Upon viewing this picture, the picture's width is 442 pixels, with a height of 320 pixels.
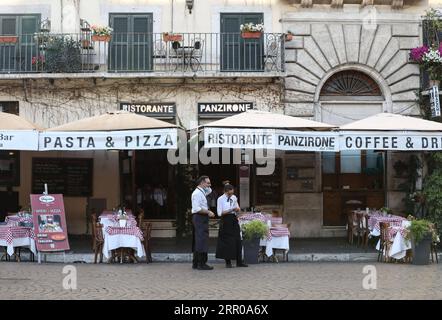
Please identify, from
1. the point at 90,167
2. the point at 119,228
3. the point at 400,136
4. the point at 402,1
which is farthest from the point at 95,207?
the point at 402,1

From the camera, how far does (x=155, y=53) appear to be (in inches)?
695

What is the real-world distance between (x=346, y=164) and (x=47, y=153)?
856 cm

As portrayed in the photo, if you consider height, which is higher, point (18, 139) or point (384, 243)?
point (18, 139)

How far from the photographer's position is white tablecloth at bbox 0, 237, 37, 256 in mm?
13111

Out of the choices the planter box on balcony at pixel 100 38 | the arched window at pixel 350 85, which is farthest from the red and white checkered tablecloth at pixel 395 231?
the planter box on balcony at pixel 100 38

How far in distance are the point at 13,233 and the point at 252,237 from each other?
5.08 meters

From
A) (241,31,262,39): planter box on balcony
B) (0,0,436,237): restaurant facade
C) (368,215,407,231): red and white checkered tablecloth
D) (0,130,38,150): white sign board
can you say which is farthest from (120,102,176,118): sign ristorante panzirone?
(368,215,407,231): red and white checkered tablecloth

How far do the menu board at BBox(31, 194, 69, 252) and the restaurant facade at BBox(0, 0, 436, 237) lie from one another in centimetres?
443

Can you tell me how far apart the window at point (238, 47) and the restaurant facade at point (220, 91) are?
3 centimetres

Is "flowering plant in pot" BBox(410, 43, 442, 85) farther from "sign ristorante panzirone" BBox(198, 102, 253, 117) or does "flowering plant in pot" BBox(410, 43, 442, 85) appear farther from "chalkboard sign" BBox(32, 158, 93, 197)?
"chalkboard sign" BBox(32, 158, 93, 197)

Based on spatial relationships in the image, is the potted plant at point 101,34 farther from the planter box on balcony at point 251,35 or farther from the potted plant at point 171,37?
the planter box on balcony at point 251,35

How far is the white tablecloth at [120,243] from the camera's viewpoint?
12.8 metres

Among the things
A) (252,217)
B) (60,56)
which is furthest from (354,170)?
(60,56)

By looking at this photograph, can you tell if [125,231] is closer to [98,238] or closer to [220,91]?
[98,238]
